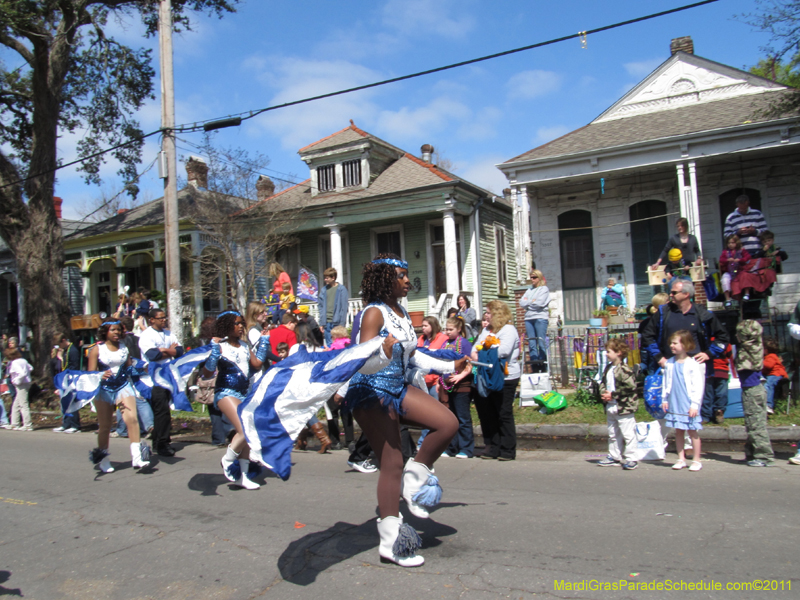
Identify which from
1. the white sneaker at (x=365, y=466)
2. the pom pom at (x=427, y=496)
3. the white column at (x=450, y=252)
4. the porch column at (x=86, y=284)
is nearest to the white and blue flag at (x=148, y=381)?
the white sneaker at (x=365, y=466)

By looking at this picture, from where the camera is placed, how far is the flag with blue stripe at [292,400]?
4.10 metres

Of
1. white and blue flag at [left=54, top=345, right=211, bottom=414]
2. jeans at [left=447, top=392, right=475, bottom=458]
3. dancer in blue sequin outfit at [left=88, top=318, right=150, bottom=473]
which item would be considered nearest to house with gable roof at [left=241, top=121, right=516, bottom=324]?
jeans at [left=447, top=392, right=475, bottom=458]

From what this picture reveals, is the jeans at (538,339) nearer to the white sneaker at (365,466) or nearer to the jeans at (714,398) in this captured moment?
the jeans at (714,398)

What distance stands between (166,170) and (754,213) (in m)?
11.8

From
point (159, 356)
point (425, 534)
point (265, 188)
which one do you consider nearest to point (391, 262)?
point (425, 534)

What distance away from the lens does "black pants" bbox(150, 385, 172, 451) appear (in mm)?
8867

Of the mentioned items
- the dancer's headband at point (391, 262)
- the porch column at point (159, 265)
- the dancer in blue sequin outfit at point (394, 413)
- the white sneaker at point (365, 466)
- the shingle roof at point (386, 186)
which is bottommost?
the white sneaker at point (365, 466)

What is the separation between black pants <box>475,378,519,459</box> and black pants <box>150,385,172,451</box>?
4.43 meters

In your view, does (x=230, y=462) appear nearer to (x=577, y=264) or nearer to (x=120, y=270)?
(x=577, y=264)

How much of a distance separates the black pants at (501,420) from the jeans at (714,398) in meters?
2.81

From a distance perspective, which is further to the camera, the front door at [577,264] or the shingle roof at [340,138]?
the shingle roof at [340,138]

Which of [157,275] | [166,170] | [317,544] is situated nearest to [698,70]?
[166,170]

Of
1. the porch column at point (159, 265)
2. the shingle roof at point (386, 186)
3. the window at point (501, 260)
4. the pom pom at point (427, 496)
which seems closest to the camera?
the pom pom at point (427, 496)

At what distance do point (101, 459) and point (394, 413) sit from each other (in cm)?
518
